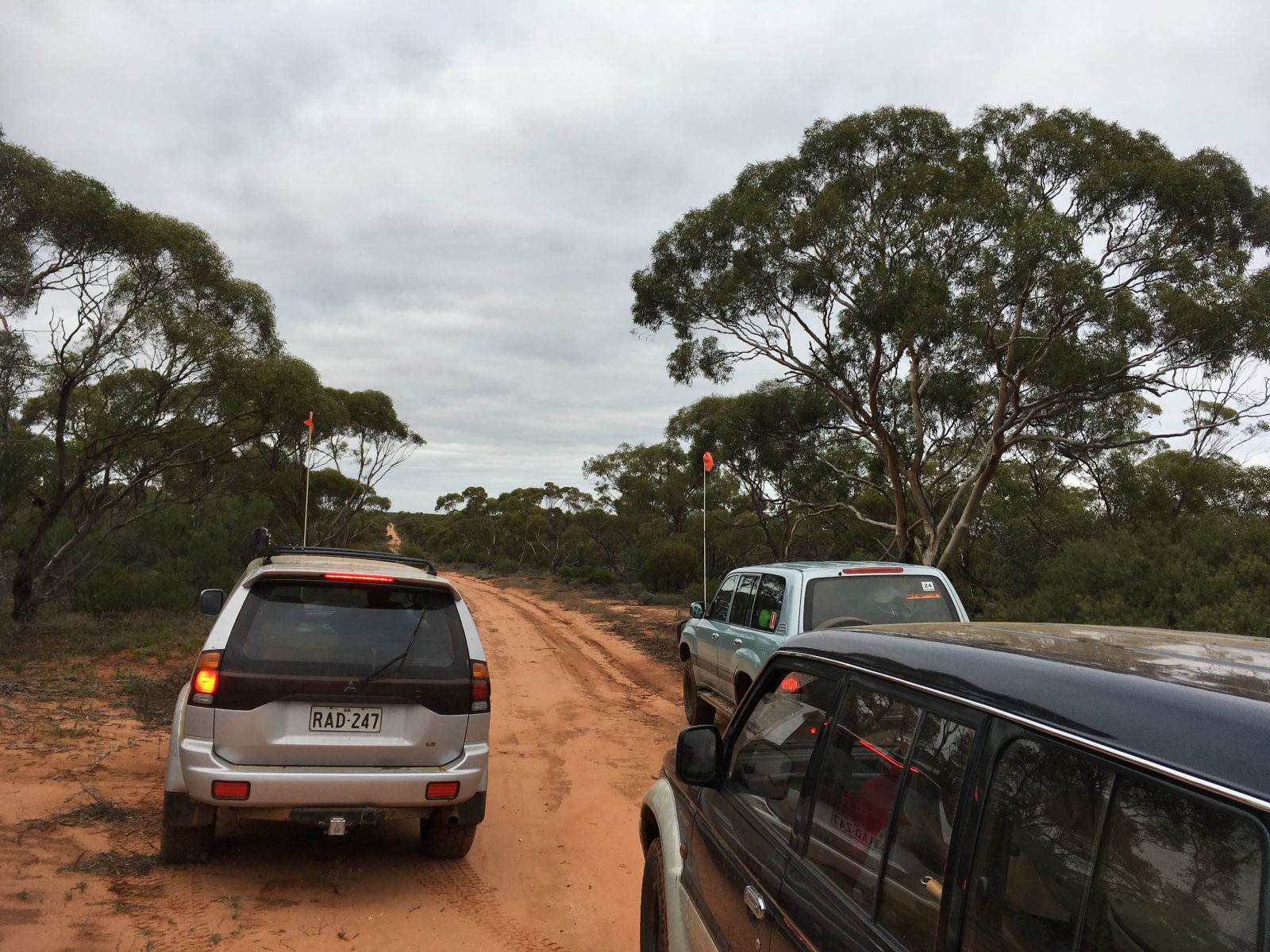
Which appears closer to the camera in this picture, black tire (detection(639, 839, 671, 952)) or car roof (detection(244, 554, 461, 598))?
black tire (detection(639, 839, 671, 952))

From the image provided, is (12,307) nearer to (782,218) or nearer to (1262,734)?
(782,218)

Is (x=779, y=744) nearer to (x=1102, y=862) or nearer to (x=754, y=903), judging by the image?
(x=754, y=903)

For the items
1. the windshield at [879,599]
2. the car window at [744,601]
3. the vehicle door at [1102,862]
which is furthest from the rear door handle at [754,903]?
the car window at [744,601]

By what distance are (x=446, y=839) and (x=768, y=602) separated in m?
3.31

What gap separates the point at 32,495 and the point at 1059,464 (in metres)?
23.0

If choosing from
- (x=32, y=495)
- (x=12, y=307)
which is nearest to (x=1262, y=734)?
(x=12, y=307)

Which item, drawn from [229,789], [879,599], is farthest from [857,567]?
[229,789]

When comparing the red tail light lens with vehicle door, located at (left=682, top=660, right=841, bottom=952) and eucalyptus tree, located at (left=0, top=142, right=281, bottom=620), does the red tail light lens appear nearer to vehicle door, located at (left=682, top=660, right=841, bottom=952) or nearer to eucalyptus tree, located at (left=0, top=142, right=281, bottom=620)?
vehicle door, located at (left=682, top=660, right=841, bottom=952)

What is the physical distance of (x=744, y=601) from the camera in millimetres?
7863

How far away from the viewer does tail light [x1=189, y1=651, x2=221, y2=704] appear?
4289 mm

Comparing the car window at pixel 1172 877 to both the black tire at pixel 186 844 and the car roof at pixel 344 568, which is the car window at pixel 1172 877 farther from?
the black tire at pixel 186 844

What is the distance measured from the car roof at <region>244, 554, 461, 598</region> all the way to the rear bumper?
93 centimetres

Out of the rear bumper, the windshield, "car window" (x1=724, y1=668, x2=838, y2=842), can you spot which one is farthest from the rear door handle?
the windshield

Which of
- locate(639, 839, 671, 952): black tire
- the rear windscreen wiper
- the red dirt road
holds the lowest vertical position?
the red dirt road
